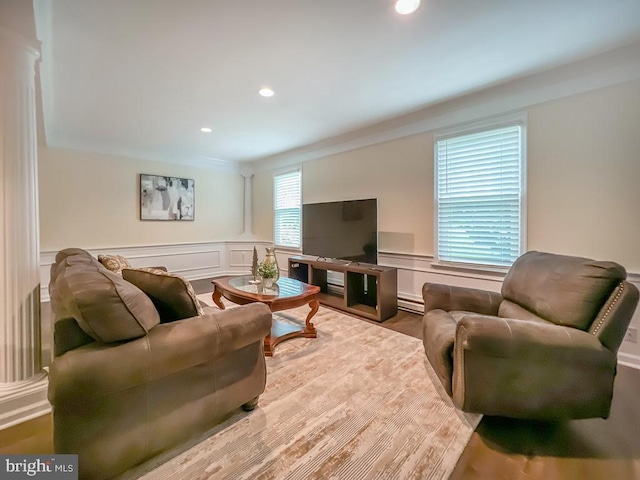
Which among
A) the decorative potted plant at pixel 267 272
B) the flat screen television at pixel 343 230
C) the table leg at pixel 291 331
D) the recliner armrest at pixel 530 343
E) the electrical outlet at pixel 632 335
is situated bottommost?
the table leg at pixel 291 331

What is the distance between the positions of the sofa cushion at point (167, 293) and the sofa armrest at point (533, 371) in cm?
147

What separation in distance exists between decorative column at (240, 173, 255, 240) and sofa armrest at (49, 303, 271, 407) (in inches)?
191

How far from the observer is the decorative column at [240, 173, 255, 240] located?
20.8ft

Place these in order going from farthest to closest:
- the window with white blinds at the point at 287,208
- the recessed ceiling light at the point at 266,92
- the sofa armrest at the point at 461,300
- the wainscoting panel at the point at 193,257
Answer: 1. the window with white blinds at the point at 287,208
2. the wainscoting panel at the point at 193,257
3. the recessed ceiling light at the point at 266,92
4. the sofa armrest at the point at 461,300

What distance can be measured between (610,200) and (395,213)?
2028 millimetres

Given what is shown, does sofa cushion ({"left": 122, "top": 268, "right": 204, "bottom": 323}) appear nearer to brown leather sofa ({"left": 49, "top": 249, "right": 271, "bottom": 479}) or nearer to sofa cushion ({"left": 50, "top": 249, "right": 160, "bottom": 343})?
brown leather sofa ({"left": 49, "top": 249, "right": 271, "bottom": 479})

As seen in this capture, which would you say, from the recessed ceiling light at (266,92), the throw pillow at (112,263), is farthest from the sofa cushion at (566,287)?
the throw pillow at (112,263)

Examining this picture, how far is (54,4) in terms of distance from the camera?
1.76 m

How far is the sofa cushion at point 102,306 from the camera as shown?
46.6 inches

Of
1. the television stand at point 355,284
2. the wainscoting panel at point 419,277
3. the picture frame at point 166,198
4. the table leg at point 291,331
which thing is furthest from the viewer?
the picture frame at point 166,198

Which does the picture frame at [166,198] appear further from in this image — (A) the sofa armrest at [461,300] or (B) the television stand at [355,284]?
(A) the sofa armrest at [461,300]

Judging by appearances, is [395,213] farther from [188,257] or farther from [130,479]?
[188,257]

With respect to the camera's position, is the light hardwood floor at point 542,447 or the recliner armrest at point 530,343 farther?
the recliner armrest at point 530,343

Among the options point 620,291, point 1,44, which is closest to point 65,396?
point 1,44
